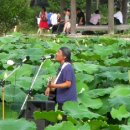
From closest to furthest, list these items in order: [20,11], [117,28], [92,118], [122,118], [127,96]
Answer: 1. [92,118]
2. [122,118]
3. [127,96]
4. [117,28]
5. [20,11]

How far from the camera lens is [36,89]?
820 centimetres

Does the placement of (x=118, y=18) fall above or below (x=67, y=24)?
above

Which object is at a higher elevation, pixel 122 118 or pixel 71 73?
pixel 71 73

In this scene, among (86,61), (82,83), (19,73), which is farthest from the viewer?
(86,61)

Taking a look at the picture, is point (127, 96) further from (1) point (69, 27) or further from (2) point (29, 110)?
(1) point (69, 27)

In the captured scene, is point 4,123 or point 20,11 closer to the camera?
point 4,123

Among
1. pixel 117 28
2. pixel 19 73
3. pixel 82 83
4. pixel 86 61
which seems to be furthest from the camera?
pixel 117 28

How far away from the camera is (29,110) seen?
675 centimetres

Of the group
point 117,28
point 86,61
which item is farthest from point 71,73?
point 117,28

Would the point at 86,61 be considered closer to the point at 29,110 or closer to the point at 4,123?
the point at 29,110

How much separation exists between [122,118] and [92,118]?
597 mm

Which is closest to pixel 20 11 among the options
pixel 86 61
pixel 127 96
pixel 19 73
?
pixel 86 61

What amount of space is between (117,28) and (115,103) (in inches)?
545

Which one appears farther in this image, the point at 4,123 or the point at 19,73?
the point at 19,73
